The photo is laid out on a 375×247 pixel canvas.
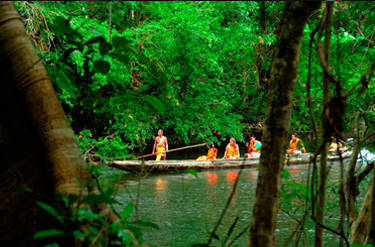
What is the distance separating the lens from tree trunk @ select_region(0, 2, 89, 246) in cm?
197

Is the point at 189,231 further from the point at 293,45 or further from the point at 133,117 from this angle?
the point at 293,45

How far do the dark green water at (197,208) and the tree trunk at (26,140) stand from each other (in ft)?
5.58

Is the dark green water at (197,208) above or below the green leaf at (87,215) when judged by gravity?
below

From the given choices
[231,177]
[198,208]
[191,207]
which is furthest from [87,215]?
[231,177]

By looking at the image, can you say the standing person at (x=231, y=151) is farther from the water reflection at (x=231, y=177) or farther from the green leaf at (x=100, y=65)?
the green leaf at (x=100, y=65)

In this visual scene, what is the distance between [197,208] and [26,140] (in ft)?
26.4

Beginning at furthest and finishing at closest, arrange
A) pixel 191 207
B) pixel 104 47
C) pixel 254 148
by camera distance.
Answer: pixel 254 148 < pixel 191 207 < pixel 104 47

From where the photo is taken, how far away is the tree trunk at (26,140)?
1969 mm

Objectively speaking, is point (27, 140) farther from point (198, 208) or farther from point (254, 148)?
point (254, 148)

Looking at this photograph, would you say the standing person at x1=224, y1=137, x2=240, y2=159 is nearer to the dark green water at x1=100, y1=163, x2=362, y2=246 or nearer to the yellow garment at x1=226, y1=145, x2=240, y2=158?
the yellow garment at x1=226, y1=145, x2=240, y2=158

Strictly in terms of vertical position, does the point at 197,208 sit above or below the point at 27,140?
below

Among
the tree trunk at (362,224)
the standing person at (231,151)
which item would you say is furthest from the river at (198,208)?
the standing person at (231,151)

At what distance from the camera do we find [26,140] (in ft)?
6.71

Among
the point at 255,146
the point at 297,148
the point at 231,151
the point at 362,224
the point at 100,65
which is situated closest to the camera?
the point at 100,65
